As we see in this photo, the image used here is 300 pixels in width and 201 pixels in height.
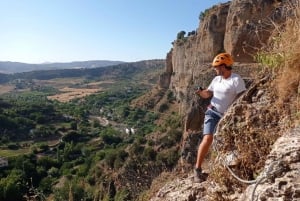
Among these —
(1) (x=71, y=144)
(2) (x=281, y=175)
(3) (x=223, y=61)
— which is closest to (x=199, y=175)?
(3) (x=223, y=61)

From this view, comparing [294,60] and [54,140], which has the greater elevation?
[294,60]

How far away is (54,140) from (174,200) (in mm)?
69876

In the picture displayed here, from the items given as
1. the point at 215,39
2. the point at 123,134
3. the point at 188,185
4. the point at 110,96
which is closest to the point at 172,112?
the point at 123,134

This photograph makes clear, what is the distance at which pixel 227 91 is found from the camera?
16.0 feet

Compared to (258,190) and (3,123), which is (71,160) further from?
(258,190)

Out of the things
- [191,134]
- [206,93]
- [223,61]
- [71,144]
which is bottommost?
[71,144]

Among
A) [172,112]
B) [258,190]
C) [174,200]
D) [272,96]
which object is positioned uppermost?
[272,96]

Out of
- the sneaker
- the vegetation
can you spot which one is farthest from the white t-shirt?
the vegetation

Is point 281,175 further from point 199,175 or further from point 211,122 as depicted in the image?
point 211,122

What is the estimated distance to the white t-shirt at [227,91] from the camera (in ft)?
15.9

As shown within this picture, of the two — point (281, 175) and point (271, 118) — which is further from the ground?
point (271, 118)

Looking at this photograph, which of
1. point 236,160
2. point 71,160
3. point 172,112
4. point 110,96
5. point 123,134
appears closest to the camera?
point 236,160

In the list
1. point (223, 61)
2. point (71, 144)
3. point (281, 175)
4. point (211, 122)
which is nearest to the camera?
point (281, 175)

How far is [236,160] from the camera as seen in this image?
148 inches
